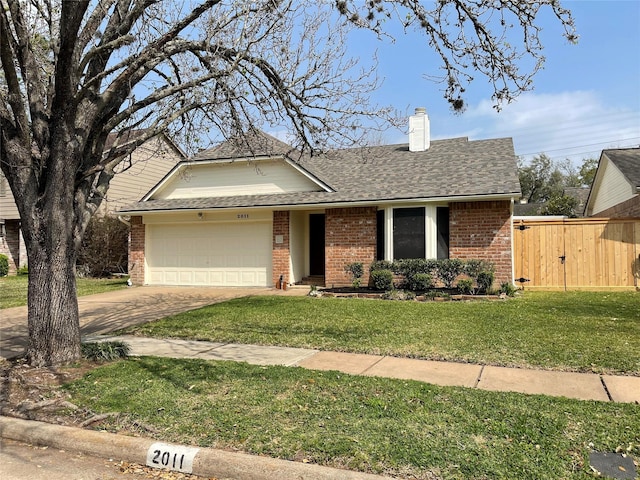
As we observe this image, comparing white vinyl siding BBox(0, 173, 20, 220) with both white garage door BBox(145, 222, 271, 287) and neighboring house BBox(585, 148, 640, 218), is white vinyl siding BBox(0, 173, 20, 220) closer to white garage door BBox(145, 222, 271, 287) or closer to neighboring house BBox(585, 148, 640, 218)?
white garage door BBox(145, 222, 271, 287)

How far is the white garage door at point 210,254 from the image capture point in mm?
16062

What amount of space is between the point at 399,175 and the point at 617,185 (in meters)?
9.89

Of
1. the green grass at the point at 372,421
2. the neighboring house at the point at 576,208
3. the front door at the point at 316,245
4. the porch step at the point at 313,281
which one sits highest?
the neighboring house at the point at 576,208

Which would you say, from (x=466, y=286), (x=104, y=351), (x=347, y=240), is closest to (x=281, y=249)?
(x=347, y=240)

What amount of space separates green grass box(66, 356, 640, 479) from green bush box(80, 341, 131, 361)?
2.40ft

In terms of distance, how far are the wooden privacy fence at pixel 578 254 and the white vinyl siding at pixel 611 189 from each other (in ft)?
12.9

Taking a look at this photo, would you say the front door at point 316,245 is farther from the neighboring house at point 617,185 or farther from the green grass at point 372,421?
the green grass at point 372,421

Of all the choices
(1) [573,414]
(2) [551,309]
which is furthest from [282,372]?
(2) [551,309]

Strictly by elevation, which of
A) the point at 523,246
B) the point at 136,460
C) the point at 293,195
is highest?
the point at 293,195

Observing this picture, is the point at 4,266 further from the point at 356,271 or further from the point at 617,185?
the point at 617,185

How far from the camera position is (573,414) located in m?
4.24

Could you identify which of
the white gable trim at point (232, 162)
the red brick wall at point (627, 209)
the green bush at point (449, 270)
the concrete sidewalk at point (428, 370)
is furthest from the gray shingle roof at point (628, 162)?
the concrete sidewalk at point (428, 370)

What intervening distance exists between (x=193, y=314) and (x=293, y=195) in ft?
20.7

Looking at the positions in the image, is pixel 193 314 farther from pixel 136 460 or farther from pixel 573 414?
pixel 573 414
